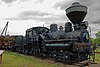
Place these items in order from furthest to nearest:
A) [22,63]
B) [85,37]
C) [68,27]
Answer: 1. [68,27]
2. [85,37]
3. [22,63]

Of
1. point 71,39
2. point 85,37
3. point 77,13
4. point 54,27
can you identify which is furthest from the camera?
point 54,27

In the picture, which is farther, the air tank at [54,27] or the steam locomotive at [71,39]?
the air tank at [54,27]

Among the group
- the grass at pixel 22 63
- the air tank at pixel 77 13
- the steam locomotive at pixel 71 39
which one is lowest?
the grass at pixel 22 63

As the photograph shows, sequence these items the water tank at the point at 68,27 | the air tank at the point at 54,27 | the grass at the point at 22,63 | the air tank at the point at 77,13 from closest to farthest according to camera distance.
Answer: the grass at the point at 22,63 < the air tank at the point at 77,13 < the water tank at the point at 68,27 < the air tank at the point at 54,27

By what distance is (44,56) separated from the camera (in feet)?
65.7

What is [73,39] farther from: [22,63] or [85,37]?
[22,63]

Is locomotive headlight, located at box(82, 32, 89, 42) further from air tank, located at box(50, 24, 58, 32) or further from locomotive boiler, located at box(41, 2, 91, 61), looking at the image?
air tank, located at box(50, 24, 58, 32)

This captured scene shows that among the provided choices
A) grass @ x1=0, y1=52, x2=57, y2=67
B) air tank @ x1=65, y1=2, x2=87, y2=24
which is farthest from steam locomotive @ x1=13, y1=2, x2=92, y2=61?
grass @ x1=0, y1=52, x2=57, y2=67

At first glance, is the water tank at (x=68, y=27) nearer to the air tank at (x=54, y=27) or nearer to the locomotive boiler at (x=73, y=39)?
the locomotive boiler at (x=73, y=39)

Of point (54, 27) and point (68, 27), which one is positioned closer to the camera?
point (68, 27)

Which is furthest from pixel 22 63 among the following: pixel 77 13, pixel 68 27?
pixel 77 13

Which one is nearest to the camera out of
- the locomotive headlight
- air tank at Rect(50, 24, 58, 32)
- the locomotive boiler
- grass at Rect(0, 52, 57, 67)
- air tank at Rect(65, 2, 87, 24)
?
grass at Rect(0, 52, 57, 67)

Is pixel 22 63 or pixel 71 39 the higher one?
pixel 71 39

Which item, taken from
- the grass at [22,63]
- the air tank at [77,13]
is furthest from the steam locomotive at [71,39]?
the grass at [22,63]
